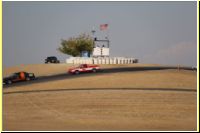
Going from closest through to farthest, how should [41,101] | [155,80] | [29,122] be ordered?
[29,122] → [41,101] → [155,80]

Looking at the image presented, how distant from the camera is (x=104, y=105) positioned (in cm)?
3167

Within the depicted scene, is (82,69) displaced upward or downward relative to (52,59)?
downward

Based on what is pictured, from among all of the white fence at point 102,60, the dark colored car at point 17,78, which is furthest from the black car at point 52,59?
the dark colored car at point 17,78

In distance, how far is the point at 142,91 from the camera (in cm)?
3528

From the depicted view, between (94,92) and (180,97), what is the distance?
7164 millimetres

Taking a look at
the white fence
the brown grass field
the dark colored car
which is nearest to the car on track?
the white fence

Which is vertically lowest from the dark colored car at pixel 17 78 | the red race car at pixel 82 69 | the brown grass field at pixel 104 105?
the brown grass field at pixel 104 105

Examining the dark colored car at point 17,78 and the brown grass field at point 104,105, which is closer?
the brown grass field at point 104,105

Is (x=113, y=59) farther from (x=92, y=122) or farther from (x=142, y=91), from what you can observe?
(x=92, y=122)

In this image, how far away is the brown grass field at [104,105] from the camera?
1062 inches

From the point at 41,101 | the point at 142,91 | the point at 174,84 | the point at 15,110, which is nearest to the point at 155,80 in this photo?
the point at 174,84

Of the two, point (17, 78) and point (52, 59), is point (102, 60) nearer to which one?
point (52, 59)

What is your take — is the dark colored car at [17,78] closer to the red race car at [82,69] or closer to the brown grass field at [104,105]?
the brown grass field at [104,105]

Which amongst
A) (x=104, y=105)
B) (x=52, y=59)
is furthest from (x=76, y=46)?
(x=104, y=105)
